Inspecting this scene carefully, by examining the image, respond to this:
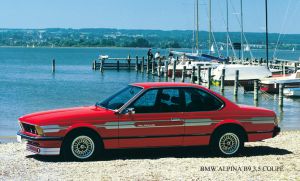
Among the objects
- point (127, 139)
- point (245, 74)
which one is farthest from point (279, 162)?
point (245, 74)

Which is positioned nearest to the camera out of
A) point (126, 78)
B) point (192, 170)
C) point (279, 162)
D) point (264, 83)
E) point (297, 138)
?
point (192, 170)

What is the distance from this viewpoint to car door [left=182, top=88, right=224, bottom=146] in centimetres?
1373

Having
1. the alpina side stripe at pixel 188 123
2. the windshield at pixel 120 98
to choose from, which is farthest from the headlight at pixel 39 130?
the windshield at pixel 120 98

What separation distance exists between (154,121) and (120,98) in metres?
0.90

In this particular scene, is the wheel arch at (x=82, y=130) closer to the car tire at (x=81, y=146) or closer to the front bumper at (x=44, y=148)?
the car tire at (x=81, y=146)

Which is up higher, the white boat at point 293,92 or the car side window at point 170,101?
the car side window at point 170,101

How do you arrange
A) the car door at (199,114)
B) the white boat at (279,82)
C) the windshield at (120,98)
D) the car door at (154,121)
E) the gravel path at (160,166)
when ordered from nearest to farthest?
the gravel path at (160,166), the car door at (154,121), the windshield at (120,98), the car door at (199,114), the white boat at (279,82)

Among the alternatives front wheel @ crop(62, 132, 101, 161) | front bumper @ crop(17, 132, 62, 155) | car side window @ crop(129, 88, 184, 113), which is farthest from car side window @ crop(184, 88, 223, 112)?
front bumper @ crop(17, 132, 62, 155)

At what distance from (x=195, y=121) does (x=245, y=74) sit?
40.8 meters

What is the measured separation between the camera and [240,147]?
1402 centimetres

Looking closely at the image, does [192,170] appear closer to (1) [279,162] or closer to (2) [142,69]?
(1) [279,162]

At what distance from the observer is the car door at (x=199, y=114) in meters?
13.7

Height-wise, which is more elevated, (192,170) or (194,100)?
(194,100)

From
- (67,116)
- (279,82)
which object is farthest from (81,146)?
(279,82)
